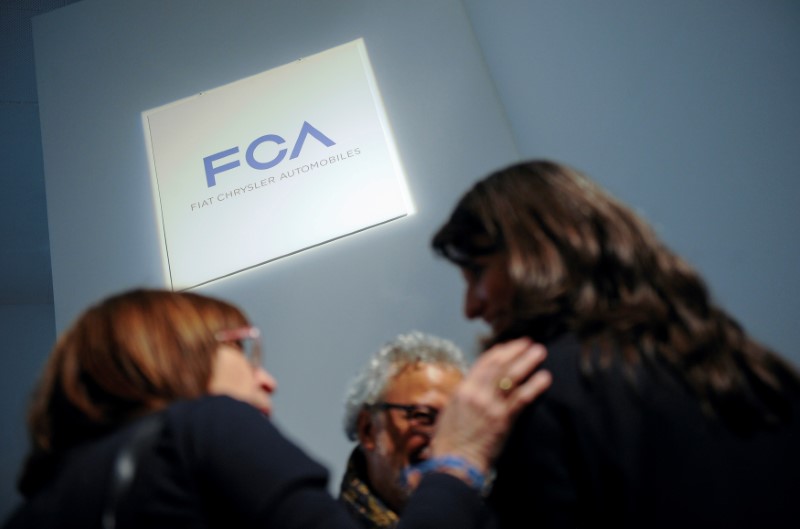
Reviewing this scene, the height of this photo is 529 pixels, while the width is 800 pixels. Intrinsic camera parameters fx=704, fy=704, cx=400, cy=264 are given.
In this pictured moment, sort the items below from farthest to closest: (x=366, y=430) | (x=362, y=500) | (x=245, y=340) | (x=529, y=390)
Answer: (x=366, y=430), (x=362, y=500), (x=245, y=340), (x=529, y=390)

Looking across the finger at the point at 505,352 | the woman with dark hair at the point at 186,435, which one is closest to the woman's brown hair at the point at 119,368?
the woman with dark hair at the point at 186,435

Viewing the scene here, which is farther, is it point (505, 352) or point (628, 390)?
point (505, 352)

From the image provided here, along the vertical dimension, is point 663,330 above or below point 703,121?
below

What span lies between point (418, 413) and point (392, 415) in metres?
0.07

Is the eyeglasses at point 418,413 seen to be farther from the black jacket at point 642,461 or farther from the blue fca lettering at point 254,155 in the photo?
the blue fca lettering at point 254,155

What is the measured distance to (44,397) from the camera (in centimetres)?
97

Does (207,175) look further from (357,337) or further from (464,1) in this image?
(464,1)

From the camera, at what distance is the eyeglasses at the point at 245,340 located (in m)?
1.05

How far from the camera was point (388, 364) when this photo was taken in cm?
199

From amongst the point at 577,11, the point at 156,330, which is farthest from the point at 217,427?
the point at 577,11

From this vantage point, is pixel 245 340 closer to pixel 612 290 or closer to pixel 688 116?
pixel 612 290

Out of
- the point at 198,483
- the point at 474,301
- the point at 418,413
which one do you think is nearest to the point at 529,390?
the point at 474,301

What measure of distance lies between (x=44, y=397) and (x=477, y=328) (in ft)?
4.71

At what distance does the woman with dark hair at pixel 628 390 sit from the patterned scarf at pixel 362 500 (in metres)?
0.82
